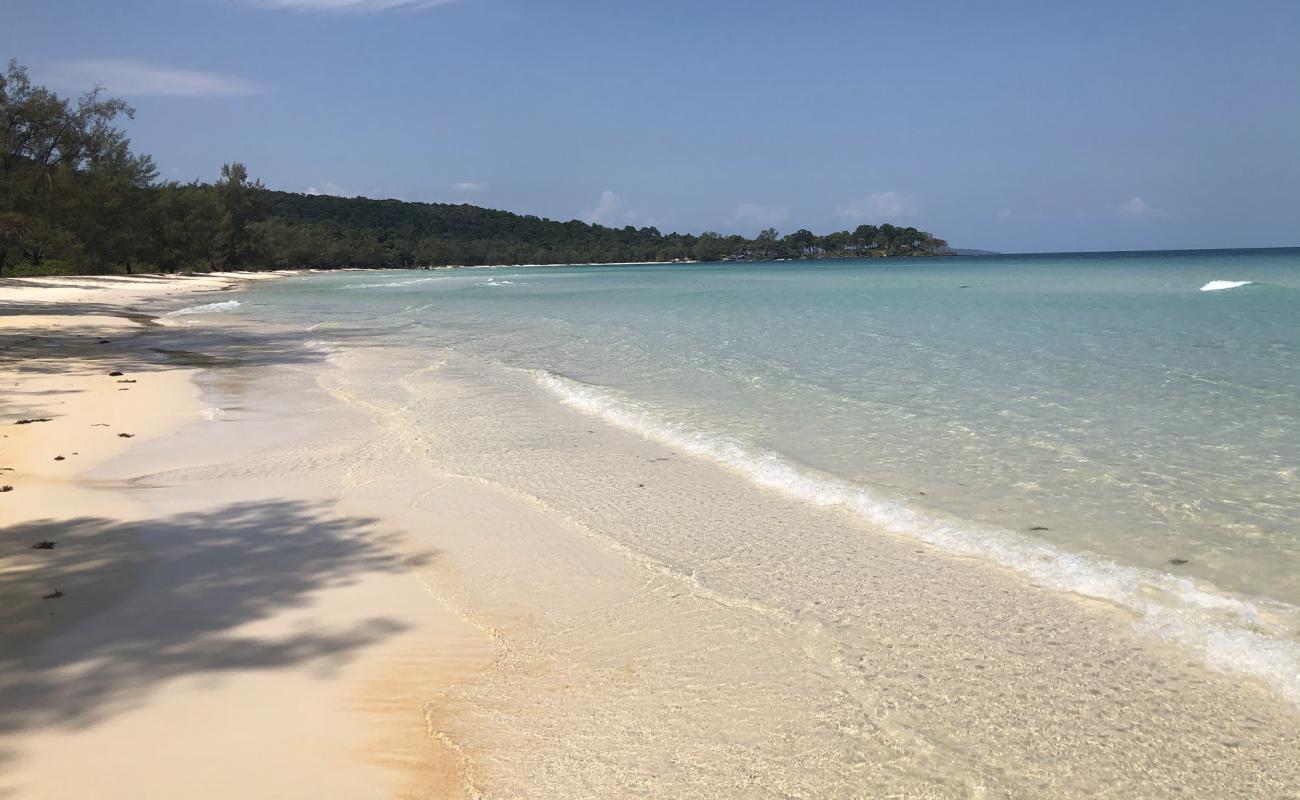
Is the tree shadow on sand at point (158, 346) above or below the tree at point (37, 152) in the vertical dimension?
below

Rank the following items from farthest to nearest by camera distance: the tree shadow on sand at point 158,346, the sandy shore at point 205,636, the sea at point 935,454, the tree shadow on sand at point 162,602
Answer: the tree shadow on sand at point 158,346, the sea at point 935,454, the tree shadow on sand at point 162,602, the sandy shore at point 205,636

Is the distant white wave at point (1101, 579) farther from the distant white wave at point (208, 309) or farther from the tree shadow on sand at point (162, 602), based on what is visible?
the distant white wave at point (208, 309)

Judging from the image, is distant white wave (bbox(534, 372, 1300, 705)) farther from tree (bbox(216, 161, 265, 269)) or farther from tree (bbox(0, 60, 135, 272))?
tree (bbox(216, 161, 265, 269))

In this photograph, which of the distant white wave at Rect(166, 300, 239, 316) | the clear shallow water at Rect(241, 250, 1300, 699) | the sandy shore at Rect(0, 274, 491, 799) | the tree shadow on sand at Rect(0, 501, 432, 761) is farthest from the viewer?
the distant white wave at Rect(166, 300, 239, 316)

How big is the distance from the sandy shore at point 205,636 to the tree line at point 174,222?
3883 cm

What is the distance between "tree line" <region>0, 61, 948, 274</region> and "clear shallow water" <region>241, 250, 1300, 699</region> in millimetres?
30654

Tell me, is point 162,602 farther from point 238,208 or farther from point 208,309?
point 238,208

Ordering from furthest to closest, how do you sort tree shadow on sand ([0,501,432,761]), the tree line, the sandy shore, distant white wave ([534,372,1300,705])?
the tree line < distant white wave ([534,372,1300,705]) < tree shadow on sand ([0,501,432,761]) < the sandy shore

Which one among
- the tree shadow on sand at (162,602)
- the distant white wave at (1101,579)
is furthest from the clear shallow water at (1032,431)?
the tree shadow on sand at (162,602)

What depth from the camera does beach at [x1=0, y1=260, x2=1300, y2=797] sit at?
2758 mm

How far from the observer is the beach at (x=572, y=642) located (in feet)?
9.05

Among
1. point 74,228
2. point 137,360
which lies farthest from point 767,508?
point 74,228

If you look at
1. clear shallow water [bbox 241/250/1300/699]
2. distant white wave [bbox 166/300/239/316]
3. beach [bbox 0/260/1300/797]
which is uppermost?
distant white wave [bbox 166/300/239/316]

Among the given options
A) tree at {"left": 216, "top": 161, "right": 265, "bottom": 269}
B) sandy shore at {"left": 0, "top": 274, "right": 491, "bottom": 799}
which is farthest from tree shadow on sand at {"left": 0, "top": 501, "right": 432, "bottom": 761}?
tree at {"left": 216, "top": 161, "right": 265, "bottom": 269}
